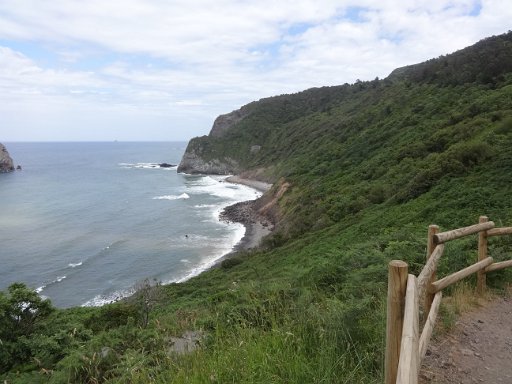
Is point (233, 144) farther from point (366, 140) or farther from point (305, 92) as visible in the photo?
point (366, 140)

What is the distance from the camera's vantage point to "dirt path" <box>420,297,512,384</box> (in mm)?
4223

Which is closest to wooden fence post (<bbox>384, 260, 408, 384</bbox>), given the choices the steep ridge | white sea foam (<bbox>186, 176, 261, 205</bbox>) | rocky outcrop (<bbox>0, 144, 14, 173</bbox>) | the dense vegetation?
the dense vegetation

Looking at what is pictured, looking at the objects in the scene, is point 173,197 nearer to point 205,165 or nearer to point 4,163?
point 205,165

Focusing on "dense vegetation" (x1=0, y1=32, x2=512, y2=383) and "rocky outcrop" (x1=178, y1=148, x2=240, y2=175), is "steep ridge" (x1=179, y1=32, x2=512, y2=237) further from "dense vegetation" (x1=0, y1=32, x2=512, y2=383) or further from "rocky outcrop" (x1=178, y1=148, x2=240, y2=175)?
"rocky outcrop" (x1=178, y1=148, x2=240, y2=175)

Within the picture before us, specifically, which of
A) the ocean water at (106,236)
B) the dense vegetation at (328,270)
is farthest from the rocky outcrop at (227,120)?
the dense vegetation at (328,270)

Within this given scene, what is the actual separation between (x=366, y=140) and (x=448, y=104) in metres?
9.48

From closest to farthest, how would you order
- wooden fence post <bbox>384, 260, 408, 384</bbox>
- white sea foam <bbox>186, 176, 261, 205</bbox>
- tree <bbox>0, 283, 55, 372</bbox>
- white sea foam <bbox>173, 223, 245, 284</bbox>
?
→ wooden fence post <bbox>384, 260, 408, 384</bbox> → tree <bbox>0, 283, 55, 372</bbox> → white sea foam <bbox>173, 223, 245, 284</bbox> → white sea foam <bbox>186, 176, 261, 205</bbox>

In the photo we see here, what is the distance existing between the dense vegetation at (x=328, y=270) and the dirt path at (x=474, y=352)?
758 mm

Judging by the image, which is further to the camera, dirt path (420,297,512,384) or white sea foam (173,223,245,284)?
white sea foam (173,223,245,284)

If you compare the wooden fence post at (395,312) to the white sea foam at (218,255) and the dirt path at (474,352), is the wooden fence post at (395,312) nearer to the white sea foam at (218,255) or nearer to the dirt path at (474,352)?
the dirt path at (474,352)

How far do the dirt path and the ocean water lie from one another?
87.4 feet

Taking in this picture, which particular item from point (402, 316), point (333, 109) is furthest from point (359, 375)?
point (333, 109)

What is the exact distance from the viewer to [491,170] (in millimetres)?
20547

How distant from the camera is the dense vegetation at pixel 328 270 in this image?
3857mm
